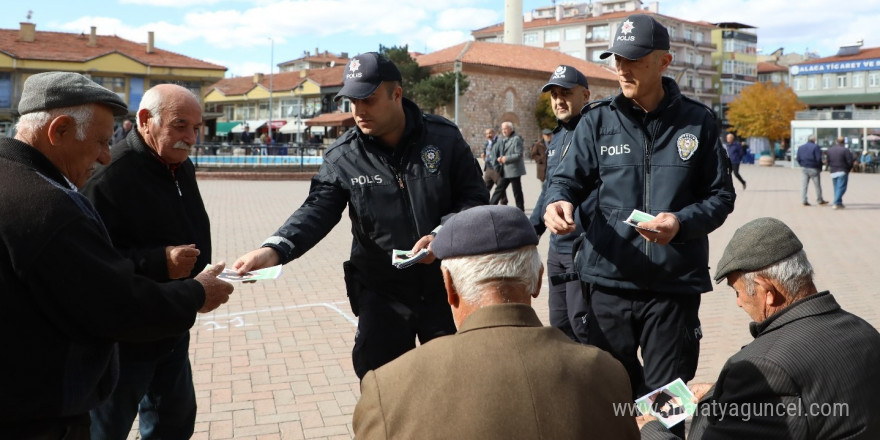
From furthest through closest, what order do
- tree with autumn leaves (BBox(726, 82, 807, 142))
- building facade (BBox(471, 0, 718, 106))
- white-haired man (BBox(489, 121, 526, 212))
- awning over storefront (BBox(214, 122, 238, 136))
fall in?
building facade (BBox(471, 0, 718, 106)) → awning over storefront (BBox(214, 122, 238, 136)) → tree with autumn leaves (BBox(726, 82, 807, 142)) → white-haired man (BBox(489, 121, 526, 212))

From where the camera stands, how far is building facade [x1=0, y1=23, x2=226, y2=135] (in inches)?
2283

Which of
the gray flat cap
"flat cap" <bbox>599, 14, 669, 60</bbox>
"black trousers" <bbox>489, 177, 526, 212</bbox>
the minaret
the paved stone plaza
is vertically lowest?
the paved stone plaza

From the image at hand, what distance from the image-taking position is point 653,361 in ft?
11.2

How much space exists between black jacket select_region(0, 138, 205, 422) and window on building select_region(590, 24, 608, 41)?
98.3 m

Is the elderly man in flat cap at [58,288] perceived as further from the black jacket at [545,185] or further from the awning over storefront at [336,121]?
the awning over storefront at [336,121]

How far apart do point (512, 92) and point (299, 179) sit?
1574 inches

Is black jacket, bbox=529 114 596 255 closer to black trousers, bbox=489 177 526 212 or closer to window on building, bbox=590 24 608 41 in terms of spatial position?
black trousers, bbox=489 177 526 212

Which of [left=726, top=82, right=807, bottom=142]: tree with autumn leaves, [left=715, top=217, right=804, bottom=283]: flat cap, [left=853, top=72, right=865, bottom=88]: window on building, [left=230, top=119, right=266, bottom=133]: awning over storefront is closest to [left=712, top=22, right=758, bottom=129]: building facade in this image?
[left=853, top=72, right=865, bottom=88]: window on building

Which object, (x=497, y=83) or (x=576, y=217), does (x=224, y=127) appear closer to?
(x=497, y=83)

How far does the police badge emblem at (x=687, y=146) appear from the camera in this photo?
3420 millimetres

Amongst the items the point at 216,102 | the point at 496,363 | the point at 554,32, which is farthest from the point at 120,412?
the point at 554,32

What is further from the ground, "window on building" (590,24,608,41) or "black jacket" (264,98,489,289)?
"window on building" (590,24,608,41)

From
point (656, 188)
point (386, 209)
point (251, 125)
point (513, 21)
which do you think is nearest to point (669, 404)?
point (656, 188)

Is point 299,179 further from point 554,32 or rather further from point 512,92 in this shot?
point 554,32
